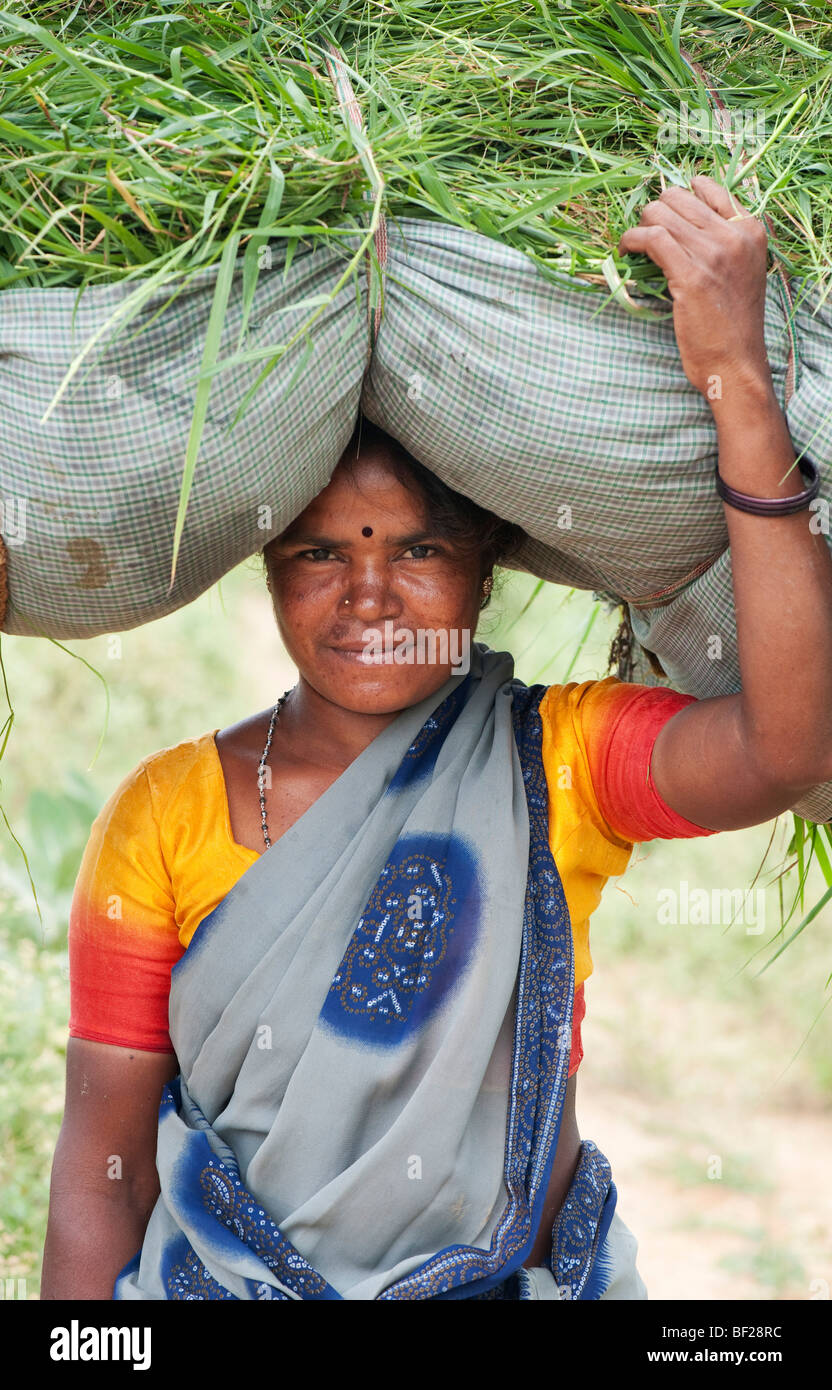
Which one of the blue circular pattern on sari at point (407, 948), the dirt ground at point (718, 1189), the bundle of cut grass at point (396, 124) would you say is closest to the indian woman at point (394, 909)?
the blue circular pattern on sari at point (407, 948)

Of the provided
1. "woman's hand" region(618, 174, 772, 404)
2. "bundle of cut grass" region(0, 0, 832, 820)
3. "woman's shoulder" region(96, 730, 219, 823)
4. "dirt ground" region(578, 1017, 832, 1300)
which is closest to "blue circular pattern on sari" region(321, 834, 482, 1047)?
"woman's shoulder" region(96, 730, 219, 823)

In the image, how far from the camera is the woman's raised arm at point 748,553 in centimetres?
120

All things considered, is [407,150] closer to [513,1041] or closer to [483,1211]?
[513,1041]

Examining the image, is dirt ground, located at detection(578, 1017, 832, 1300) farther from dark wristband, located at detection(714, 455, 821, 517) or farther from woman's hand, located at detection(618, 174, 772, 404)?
woman's hand, located at detection(618, 174, 772, 404)

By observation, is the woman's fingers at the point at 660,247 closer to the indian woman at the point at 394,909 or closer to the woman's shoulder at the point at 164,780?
the indian woman at the point at 394,909

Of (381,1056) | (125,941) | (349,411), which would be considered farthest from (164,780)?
(349,411)

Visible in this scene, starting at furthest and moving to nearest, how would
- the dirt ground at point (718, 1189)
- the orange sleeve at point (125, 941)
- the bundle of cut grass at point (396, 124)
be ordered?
the dirt ground at point (718, 1189)
the orange sleeve at point (125, 941)
the bundle of cut grass at point (396, 124)

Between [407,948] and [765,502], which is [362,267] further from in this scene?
[407,948]

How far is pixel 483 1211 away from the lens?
1399 mm

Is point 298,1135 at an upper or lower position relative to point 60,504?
lower

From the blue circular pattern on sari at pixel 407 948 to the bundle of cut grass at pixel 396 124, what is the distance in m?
0.66

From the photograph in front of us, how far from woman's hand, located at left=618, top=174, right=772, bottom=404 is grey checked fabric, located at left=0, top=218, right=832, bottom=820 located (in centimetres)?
4
